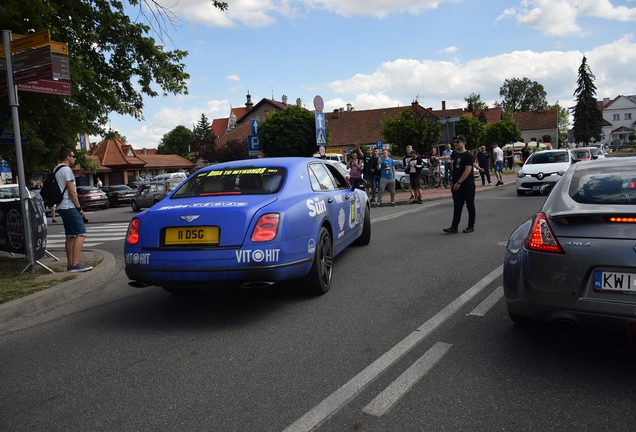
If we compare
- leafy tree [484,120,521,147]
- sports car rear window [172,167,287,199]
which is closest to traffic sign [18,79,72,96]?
sports car rear window [172,167,287,199]

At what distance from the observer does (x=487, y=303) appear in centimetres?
519

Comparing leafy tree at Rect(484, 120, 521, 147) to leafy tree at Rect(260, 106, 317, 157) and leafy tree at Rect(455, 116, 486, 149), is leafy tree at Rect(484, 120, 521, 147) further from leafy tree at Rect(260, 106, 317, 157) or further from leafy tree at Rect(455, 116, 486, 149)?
leafy tree at Rect(260, 106, 317, 157)

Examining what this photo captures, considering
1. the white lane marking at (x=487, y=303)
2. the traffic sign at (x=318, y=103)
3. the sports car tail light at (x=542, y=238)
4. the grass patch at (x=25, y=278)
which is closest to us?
the sports car tail light at (x=542, y=238)

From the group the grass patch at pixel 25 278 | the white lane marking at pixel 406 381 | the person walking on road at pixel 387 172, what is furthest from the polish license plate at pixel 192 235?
the person walking on road at pixel 387 172

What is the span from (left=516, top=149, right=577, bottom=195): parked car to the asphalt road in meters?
12.7

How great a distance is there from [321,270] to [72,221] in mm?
3957

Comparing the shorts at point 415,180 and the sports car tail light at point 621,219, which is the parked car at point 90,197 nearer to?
the shorts at point 415,180

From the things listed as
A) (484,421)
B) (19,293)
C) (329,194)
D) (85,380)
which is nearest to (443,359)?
(484,421)

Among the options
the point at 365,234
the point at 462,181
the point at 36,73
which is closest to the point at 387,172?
the point at 462,181

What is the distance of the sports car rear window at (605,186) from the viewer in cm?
381

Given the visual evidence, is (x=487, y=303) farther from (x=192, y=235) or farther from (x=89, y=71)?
(x=89, y=71)

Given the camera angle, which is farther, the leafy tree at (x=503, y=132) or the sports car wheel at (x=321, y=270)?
the leafy tree at (x=503, y=132)

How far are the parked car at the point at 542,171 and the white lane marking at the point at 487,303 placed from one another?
42.7 feet

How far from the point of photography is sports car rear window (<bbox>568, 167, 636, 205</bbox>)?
381 centimetres
